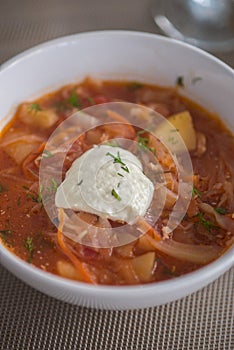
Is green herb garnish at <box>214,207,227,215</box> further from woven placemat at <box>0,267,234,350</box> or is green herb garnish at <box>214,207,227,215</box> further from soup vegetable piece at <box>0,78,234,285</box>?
woven placemat at <box>0,267,234,350</box>

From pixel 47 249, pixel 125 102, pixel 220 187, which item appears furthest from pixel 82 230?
pixel 125 102

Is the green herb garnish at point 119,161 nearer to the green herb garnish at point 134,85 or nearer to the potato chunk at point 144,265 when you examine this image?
the potato chunk at point 144,265

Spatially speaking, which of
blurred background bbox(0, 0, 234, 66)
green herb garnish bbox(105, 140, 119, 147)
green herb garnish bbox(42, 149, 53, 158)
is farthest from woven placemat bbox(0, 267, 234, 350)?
blurred background bbox(0, 0, 234, 66)

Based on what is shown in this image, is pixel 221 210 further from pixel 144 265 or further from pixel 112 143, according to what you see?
pixel 112 143

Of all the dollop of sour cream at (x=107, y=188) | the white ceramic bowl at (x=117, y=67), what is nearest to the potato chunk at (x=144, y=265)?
the dollop of sour cream at (x=107, y=188)

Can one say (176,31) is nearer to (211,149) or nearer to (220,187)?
(211,149)
